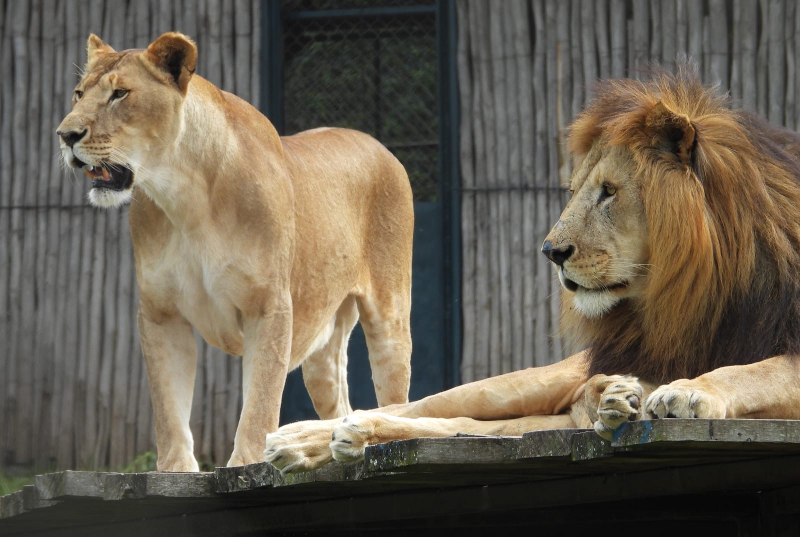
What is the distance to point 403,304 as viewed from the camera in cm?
606

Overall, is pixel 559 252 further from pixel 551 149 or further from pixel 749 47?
pixel 749 47

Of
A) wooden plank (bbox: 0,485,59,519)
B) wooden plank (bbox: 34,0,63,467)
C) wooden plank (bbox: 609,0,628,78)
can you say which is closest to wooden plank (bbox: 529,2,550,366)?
wooden plank (bbox: 609,0,628,78)

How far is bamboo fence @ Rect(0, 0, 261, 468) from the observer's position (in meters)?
8.01

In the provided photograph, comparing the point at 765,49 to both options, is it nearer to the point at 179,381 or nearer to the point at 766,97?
the point at 766,97

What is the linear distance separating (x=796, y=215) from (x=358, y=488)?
3.89 feet

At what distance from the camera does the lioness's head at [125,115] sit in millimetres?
4629

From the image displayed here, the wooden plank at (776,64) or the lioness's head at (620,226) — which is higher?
the wooden plank at (776,64)

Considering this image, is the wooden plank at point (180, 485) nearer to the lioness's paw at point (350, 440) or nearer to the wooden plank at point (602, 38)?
the lioness's paw at point (350, 440)

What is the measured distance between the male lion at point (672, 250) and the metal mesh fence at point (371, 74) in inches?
194

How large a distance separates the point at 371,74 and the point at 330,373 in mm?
2761

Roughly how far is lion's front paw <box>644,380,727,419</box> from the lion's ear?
755 mm

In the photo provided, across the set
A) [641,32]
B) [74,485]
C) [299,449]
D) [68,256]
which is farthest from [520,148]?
[299,449]

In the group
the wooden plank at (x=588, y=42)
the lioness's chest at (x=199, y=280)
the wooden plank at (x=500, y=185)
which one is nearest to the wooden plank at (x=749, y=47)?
the wooden plank at (x=588, y=42)

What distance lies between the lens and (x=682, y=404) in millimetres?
2529
